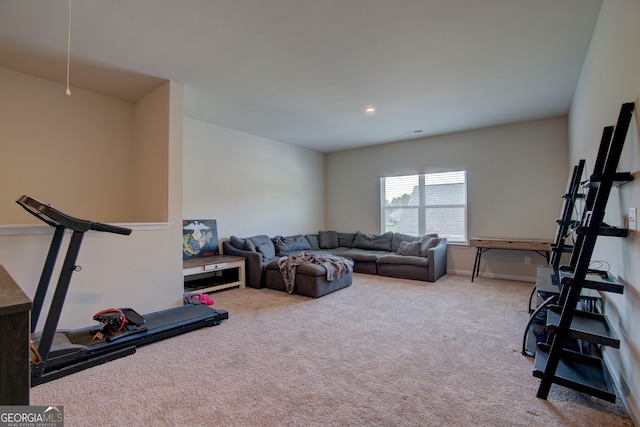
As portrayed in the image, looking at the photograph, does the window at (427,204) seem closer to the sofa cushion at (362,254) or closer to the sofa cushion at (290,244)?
the sofa cushion at (362,254)

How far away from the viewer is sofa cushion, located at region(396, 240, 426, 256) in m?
5.52

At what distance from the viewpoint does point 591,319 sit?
7.06 feet

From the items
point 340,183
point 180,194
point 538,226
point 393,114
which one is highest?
point 393,114

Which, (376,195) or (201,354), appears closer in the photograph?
(201,354)

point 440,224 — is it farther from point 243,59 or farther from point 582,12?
point 243,59

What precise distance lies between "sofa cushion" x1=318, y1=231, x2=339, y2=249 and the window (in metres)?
1.15

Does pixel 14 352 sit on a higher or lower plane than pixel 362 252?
higher

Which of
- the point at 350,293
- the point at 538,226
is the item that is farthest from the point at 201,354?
the point at 538,226

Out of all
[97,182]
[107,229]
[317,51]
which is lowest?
[107,229]

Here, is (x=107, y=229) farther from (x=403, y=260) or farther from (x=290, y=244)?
(x=403, y=260)

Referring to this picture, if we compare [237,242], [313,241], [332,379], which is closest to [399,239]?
[313,241]

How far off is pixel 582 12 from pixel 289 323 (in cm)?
376

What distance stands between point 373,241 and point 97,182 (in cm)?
488

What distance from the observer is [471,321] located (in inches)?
130
